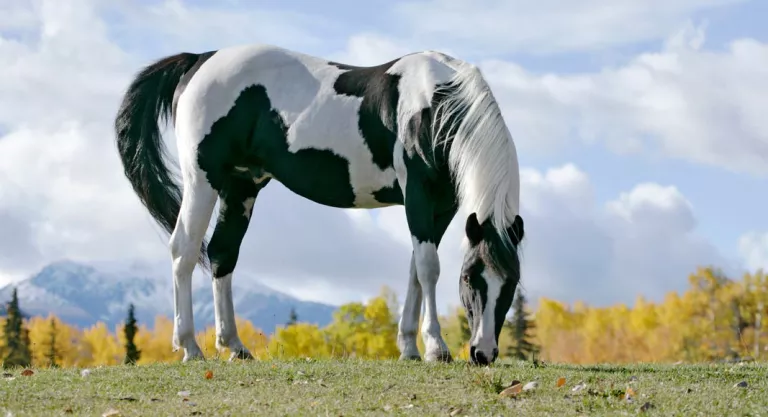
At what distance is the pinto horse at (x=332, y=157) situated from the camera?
28.9ft

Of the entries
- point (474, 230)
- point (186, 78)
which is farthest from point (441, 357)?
point (186, 78)

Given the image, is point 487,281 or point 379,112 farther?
point 379,112

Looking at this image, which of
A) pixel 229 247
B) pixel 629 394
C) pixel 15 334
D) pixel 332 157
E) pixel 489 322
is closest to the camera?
pixel 629 394

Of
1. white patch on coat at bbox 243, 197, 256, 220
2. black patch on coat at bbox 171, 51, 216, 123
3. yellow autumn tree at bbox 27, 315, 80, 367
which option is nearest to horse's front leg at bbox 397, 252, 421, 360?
white patch on coat at bbox 243, 197, 256, 220

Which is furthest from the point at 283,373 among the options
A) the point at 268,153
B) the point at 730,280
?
the point at 730,280

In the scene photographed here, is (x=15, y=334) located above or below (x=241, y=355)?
above

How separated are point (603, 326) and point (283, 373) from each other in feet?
231

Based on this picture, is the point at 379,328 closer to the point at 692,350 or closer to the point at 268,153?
the point at 692,350

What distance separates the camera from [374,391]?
7.91m

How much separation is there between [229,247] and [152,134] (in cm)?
182

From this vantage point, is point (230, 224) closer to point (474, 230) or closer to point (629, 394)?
point (474, 230)

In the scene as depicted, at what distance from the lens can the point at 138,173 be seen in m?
11.8

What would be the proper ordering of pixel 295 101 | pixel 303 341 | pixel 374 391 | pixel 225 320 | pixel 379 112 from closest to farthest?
pixel 374 391
pixel 379 112
pixel 295 101
pixel 225 320
pixel 303 341

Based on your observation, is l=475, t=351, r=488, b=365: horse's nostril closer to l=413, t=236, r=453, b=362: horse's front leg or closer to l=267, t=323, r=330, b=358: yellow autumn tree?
l=413, t=236, r=453, b=362: horse's front leg
